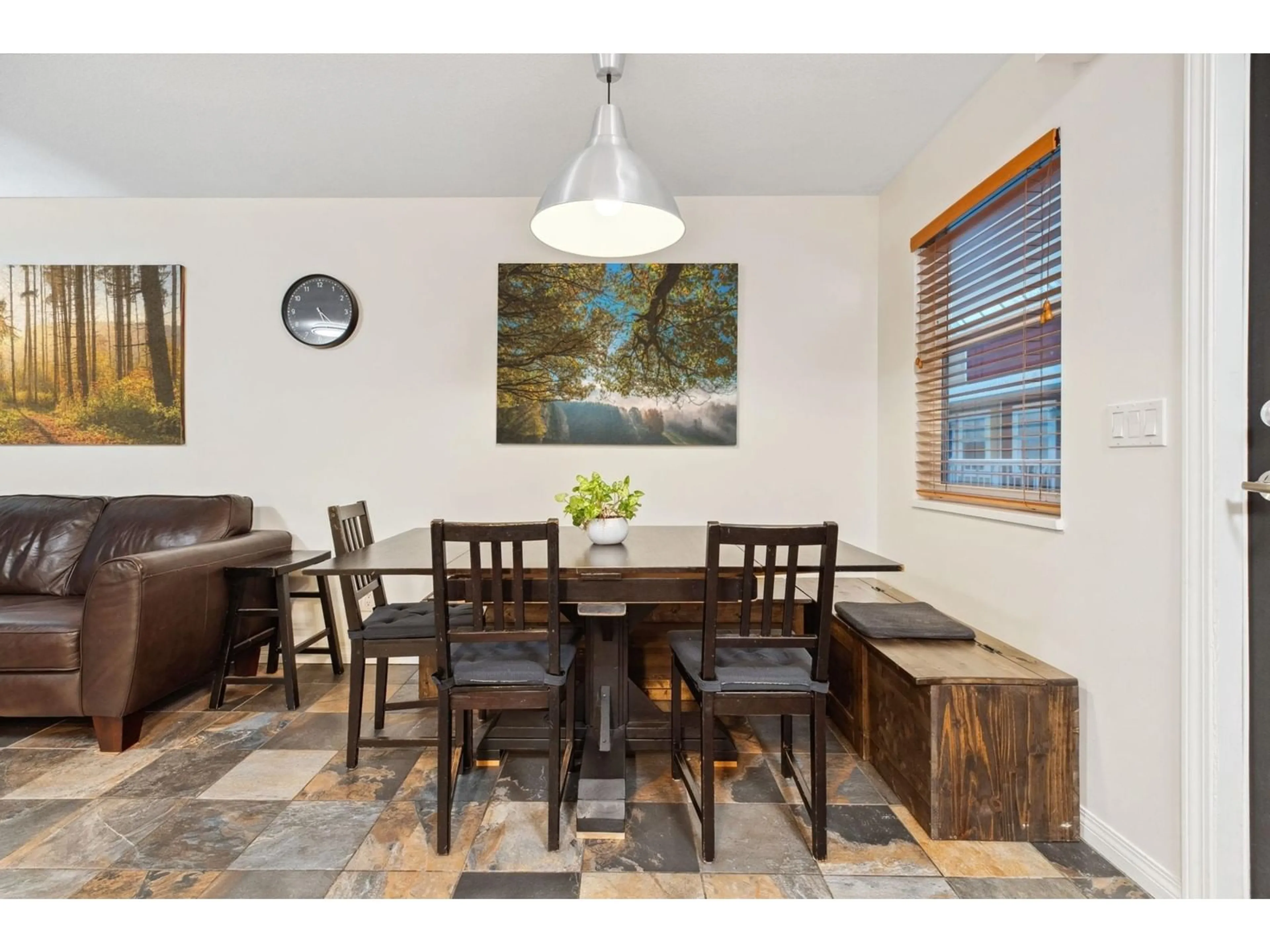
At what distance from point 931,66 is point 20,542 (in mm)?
4349

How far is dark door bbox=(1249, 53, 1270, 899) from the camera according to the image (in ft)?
4.03

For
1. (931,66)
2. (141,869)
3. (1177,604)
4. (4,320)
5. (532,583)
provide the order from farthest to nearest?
(4,320) < (931,66) < (532,583) < (141,869) < (1177,604)

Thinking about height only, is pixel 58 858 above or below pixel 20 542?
below

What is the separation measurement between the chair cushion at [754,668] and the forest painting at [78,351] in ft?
10.6

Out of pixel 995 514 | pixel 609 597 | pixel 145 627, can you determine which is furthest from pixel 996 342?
pixel 145 627

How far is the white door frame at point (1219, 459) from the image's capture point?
49.7 inches

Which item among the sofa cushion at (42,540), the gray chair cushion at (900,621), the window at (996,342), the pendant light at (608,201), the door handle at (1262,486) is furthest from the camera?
the sofa cushion at (42,540)

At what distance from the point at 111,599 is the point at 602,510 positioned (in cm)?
180

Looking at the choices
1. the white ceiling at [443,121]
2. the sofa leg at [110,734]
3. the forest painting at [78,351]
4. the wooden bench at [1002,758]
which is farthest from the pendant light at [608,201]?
the forest painting at [78,351]

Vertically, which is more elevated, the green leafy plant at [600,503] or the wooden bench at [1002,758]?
the green leafy plant at [600,503]

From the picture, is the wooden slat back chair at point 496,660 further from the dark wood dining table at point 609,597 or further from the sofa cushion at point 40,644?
the sofa cushion at point 40,644
